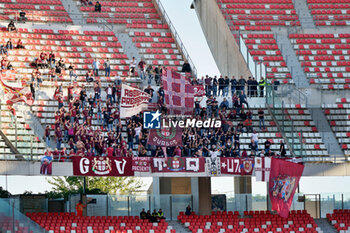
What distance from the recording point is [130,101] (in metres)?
38.6

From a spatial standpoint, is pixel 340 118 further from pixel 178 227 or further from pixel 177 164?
pixel 177 164

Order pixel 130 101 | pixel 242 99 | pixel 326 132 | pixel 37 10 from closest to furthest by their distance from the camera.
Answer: pixel 130 101 → pixel 242 99 → pixel 326 132 → pixel 37 10

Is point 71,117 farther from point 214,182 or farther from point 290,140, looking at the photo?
point 214,182

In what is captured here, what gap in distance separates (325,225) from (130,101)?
10717 mm

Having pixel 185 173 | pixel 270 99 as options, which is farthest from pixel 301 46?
pixel 185 173

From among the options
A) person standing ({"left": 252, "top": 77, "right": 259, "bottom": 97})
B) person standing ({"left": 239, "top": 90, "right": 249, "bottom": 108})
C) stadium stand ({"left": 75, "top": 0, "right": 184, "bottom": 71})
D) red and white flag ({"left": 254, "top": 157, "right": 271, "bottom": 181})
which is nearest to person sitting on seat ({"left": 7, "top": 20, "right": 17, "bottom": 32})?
stadium stand ({"left": 75, "top": 0, "right": 184, "bottom": 71})

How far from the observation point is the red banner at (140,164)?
37.0 meters

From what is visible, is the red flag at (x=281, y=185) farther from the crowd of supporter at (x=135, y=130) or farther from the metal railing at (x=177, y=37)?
the metal railing at (x=177, y=37)

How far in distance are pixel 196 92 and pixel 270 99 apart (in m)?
3.98

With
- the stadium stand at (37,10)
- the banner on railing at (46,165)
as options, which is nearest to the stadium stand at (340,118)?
the banner on railing at (46,165)

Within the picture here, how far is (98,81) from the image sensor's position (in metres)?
43.9

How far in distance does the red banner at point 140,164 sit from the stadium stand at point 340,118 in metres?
10.4

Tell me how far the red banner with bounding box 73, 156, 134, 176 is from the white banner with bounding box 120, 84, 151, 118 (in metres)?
2.47

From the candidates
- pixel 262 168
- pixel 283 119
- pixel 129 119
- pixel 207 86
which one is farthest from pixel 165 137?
pixel 207 86
